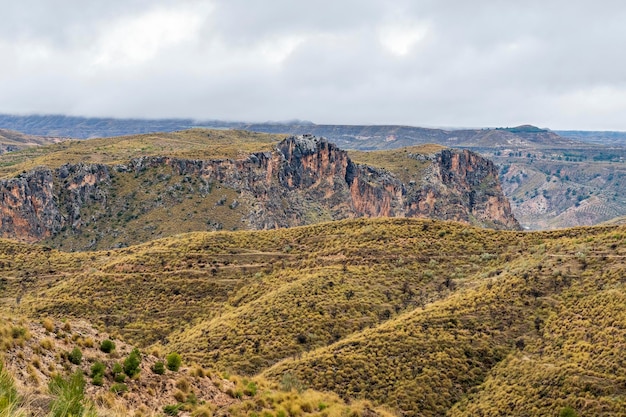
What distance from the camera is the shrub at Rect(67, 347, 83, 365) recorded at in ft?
63.7

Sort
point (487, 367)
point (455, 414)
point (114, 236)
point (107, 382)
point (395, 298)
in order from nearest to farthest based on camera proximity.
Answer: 1. point (107, 382)
2. point (455, 414)
3. point (487, 367)
4. point (395, 298)
5. point (114, 236)

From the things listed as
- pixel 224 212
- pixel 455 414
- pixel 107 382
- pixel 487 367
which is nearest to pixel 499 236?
pixel 487 367

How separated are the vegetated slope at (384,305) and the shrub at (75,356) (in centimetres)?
1943

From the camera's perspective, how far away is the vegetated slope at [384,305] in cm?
3512

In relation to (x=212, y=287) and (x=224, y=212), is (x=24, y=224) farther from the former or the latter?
(x=212, y=287)

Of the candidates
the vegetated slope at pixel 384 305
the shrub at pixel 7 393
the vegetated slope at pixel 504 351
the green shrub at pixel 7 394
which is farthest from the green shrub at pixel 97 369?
the vegetated slope at pixel 504 351

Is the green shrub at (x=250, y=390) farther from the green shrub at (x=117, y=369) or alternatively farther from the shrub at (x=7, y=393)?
the shrub at (x=7, y=393)

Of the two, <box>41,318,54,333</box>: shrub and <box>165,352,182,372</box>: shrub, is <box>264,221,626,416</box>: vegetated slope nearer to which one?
<box>165,352,182,372</box>: shrub

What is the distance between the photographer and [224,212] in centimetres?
13538

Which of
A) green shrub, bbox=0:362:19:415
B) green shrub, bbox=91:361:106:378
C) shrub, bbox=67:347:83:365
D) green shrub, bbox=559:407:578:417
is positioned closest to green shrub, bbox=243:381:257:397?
green shrub, bbox=91:361:106:378

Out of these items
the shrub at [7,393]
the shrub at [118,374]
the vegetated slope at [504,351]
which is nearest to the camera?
the shrub at [7,393]

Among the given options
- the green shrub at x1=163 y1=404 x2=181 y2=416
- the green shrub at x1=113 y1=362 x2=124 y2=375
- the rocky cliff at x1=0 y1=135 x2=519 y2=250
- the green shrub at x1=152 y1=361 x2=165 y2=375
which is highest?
the green shrub at x1=113 y1=362 x2=124 y2=375

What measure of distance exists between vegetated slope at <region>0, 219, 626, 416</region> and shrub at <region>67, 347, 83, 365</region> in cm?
1943

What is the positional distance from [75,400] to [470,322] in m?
37.1
